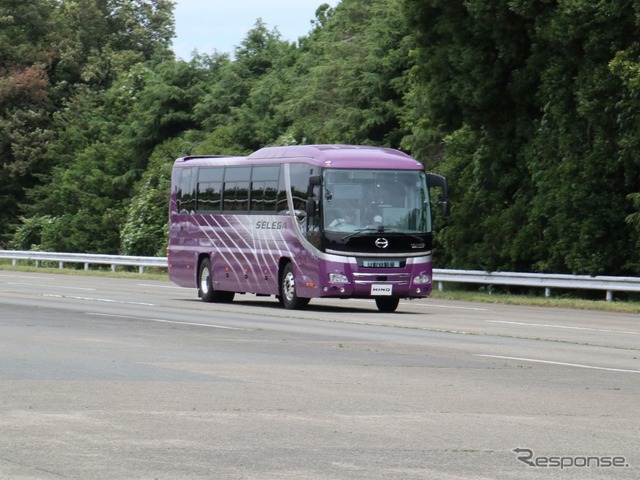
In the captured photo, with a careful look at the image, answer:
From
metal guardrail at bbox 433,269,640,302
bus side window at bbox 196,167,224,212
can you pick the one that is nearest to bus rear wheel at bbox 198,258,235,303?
bus side window at bbox 196,167,224,212

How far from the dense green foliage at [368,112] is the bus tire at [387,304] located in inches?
286

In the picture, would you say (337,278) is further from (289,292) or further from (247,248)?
(247,248)

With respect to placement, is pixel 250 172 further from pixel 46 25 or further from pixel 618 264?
pixel 46 25

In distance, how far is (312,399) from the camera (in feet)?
43.2

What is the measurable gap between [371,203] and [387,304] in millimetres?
2130

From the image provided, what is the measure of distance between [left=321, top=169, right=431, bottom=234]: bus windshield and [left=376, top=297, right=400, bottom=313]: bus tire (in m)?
1.52

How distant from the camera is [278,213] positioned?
31.7 metres

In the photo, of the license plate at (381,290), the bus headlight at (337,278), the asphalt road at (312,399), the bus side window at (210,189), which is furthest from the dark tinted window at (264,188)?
the asphalt road at (312,399)

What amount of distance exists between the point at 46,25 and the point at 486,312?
6097cm

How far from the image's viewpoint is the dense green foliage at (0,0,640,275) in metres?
37.6

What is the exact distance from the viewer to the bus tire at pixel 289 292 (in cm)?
3055

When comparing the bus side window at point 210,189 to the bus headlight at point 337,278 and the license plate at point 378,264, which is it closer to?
the bus headlight at point 337,278

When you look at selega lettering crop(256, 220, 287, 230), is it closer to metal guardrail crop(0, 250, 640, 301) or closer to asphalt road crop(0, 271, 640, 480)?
asphalt road crop(0, 271, 640, 480)

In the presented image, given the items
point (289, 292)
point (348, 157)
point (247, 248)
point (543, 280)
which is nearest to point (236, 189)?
point (247, 248)
